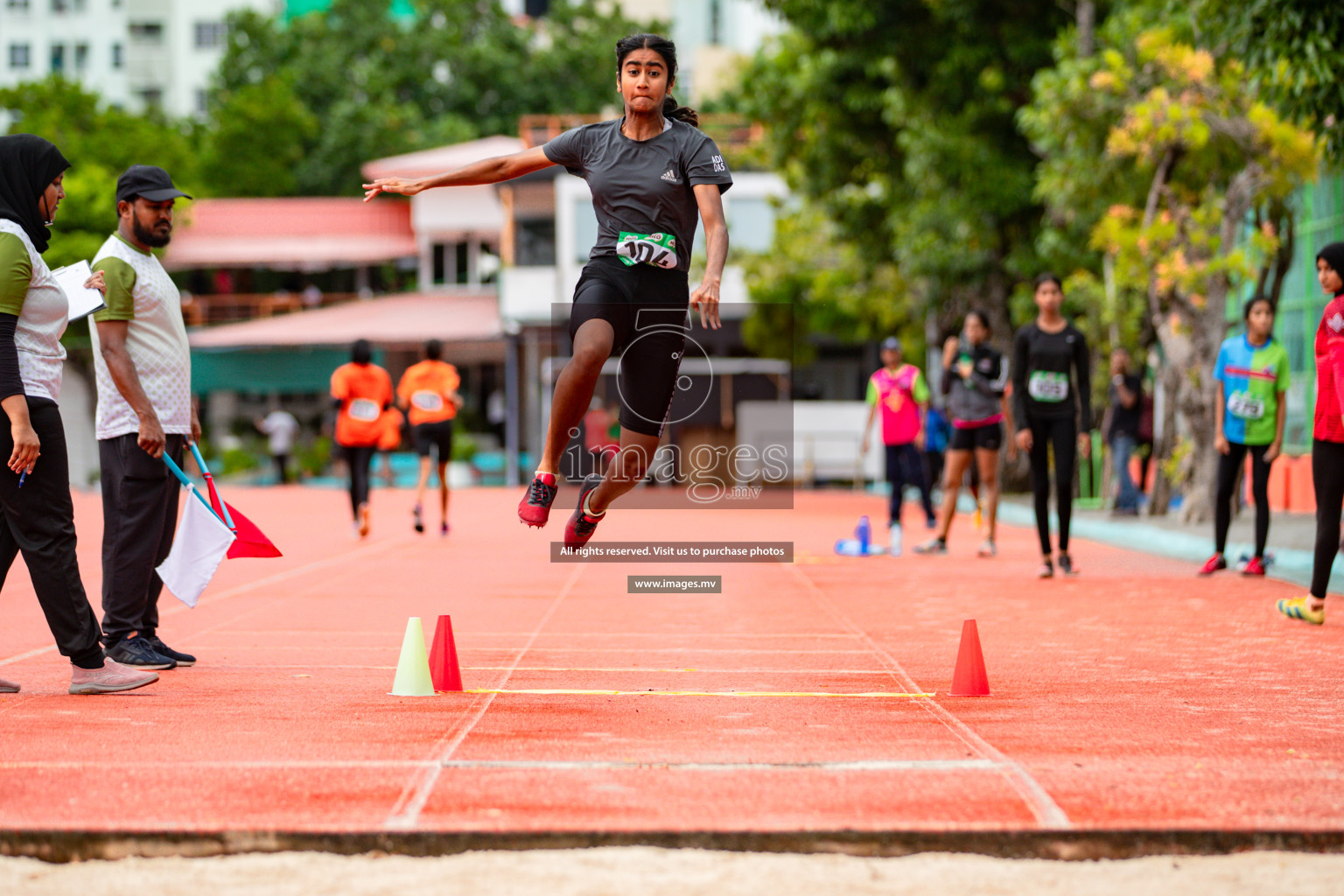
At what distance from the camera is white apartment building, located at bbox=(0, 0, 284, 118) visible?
221 ft

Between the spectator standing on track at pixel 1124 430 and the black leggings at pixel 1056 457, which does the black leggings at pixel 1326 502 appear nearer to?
the black leggings at pixel 1056 457

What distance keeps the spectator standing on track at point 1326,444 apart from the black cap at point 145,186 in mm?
5851

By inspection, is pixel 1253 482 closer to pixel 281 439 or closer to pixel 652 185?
pixel 652 185

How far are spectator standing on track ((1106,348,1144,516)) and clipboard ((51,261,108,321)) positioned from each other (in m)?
13.6

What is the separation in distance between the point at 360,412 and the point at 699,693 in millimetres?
9407

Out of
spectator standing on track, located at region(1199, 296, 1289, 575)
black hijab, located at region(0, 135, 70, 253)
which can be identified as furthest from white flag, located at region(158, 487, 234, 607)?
spectator standing on track, located at region(1199, 296, 1289, 575)

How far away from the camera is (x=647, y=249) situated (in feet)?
20.1

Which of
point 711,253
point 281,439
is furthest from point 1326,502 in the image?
point 281,439

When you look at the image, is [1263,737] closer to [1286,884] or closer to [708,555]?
[1286,884]

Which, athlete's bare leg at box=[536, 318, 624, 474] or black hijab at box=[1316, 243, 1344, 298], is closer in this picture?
athlete's bare leg at box=[536, 318, 624, 474]

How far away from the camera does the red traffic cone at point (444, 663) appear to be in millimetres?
5727

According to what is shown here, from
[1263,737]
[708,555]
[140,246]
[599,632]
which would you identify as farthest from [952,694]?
[708,555]

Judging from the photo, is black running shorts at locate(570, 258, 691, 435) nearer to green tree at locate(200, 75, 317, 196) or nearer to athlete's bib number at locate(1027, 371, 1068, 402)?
athlete's bib number at locate(1027, 371, 1068, 402)

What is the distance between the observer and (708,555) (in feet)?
A: 38.7
